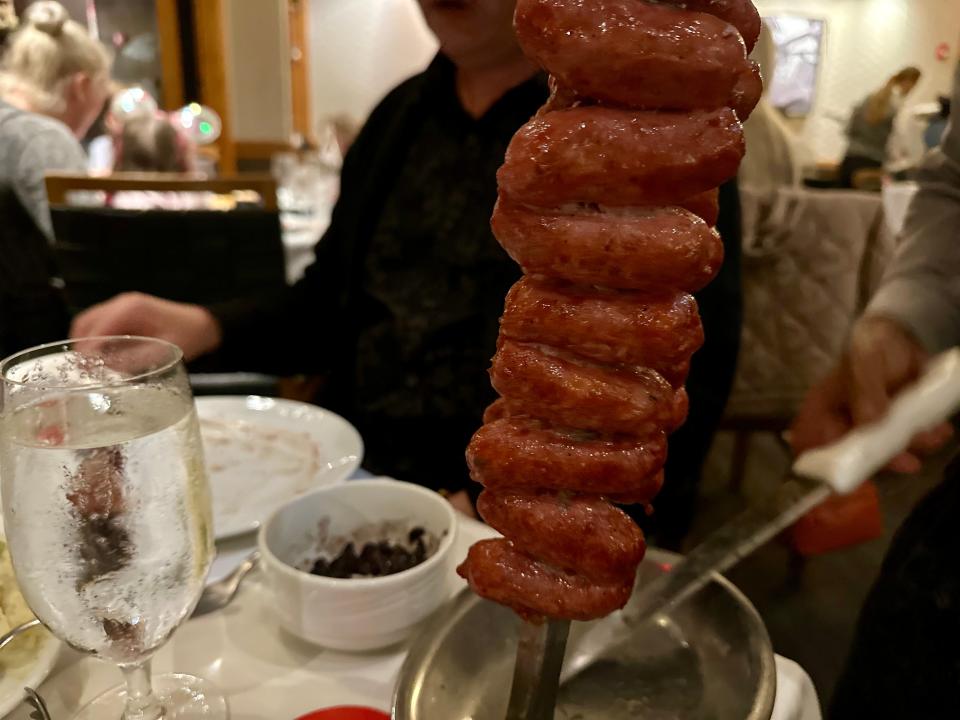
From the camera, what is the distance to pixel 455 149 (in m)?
1.56

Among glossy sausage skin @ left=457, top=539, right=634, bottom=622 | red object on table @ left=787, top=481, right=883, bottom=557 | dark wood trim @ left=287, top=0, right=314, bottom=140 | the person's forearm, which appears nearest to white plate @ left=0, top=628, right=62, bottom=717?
glossy sausage skin @ left=457, top=539, right=634, bottom=622

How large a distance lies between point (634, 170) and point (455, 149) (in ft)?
3.92

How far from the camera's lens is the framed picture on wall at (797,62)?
315cm

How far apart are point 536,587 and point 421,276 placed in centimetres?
112

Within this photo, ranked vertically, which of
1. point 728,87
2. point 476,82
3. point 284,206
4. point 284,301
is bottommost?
point 284,206

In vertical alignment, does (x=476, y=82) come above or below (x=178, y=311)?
above

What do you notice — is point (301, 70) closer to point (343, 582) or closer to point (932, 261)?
point (932, 261)

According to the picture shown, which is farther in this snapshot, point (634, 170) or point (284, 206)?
point (284, 206)

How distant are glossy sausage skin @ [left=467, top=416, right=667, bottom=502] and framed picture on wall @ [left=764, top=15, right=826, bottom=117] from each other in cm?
297

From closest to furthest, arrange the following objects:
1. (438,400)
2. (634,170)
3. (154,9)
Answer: (634,170) < (438,400) < (154,9)

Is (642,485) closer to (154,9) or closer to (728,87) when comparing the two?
(728,87)

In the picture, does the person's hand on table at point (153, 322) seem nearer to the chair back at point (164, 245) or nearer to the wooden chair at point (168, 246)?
the wooden chair at point (168, 246)

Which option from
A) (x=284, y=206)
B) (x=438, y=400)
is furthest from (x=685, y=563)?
(x=284, y=206)

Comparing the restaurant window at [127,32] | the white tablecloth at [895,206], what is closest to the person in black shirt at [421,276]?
the restaurant window at [127,32]
